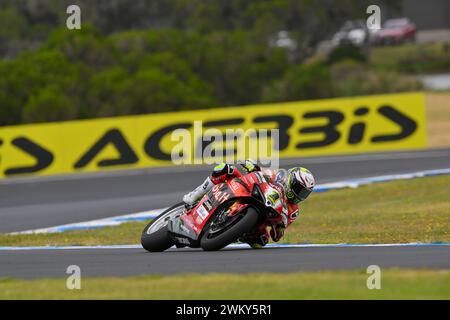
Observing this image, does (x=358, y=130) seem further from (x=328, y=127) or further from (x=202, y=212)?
(x=202, y=212)

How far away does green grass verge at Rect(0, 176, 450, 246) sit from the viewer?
43.5 ft

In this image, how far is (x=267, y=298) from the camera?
813cm

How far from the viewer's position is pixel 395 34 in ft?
205

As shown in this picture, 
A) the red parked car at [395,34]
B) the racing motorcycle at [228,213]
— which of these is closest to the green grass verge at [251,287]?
the racing motorcycle at [228,213]

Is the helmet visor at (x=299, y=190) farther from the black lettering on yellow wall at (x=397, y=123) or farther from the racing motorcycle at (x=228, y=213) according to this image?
the black lettering on yellow wall at (x=397, y=123)

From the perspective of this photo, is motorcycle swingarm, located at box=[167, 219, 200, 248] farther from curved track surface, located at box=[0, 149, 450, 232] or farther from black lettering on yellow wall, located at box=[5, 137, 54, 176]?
black lettering on yellow wall, located at box=[5, 137, 54, 176]

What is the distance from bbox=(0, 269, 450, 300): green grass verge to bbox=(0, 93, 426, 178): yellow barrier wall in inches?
642

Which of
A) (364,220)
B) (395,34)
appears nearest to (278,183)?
(364,220)

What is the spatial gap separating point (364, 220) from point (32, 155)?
11.9m

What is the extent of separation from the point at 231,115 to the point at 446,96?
1821 centimetres

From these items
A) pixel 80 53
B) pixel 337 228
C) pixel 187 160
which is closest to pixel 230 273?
pixel 337 228

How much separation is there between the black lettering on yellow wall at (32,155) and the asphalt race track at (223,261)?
43.9 ft

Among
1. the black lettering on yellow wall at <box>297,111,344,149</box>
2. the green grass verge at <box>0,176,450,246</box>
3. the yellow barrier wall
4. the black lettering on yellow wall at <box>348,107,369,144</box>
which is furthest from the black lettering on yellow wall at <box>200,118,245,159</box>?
the green grass verge at <box>0,176,450,246</box>
